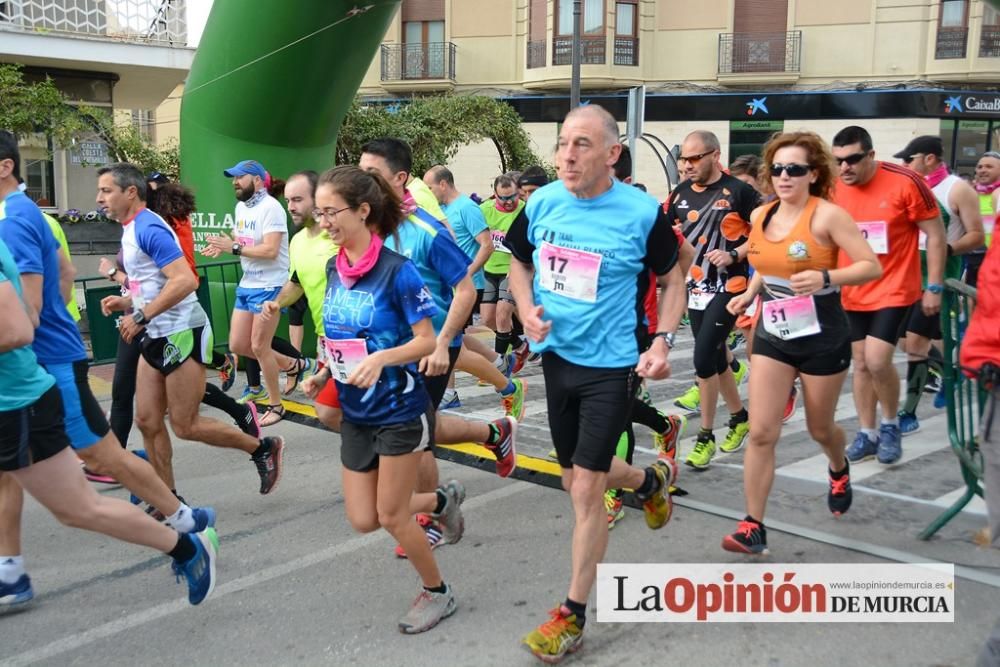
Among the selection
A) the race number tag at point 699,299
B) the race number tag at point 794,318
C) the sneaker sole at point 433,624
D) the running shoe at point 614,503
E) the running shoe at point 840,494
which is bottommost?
the sneaker sole at point 433,624

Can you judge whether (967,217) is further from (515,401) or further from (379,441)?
(379,441)

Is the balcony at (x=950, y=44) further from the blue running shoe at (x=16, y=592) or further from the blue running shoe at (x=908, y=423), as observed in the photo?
the blue running shoe at (x=16, y=592)

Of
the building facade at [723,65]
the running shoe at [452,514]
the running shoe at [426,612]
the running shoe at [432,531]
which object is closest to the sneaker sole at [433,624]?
the running shoe at [426,612]

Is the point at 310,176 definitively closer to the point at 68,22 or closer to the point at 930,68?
the point at 68,22

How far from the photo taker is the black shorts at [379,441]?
11.5 feet

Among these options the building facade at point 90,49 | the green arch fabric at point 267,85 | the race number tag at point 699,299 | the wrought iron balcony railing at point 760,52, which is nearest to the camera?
the race number tag at point 699,299

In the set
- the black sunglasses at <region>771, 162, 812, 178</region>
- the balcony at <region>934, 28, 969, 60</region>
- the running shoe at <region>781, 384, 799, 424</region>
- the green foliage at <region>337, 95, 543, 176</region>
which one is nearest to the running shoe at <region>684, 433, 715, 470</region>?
the running shoe at <region>781, 384, 799, 424</region>

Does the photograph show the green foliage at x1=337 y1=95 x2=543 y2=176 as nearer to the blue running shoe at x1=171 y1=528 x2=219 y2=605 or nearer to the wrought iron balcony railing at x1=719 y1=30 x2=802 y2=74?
the wrought iron balcony railing at x1=719 y1=30 x2=802 y2=74

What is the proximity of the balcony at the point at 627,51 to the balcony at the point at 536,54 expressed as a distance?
2.48 metres

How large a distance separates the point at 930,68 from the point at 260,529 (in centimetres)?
3026

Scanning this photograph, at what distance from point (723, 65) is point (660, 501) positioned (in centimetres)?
2952

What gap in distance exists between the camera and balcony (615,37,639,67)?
31.9m

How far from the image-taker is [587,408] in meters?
3.50

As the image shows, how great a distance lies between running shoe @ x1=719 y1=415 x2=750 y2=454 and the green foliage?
38.5 ft
